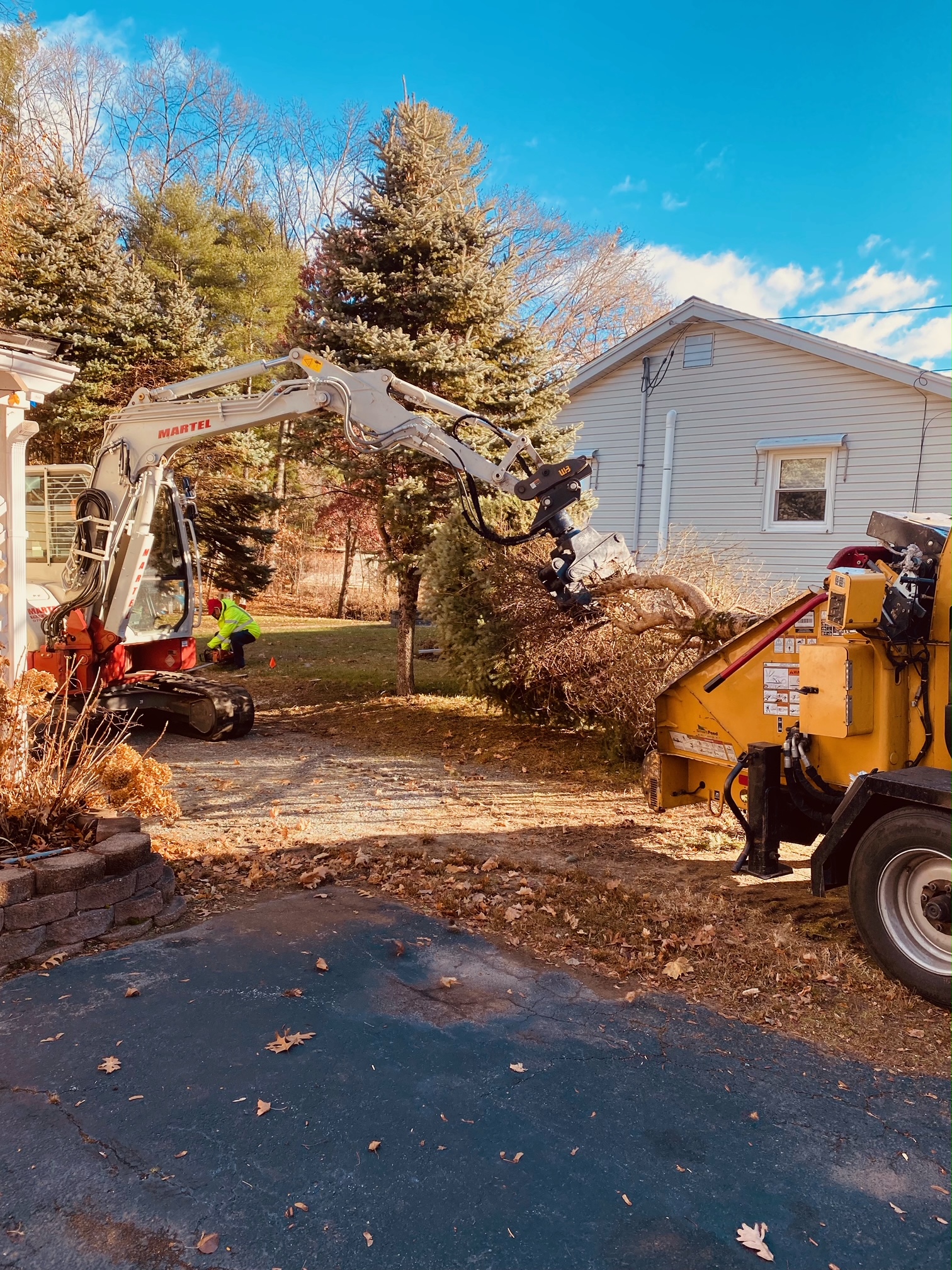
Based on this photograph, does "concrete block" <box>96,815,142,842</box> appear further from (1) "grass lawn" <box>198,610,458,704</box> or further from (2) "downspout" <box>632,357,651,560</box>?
(2) "downspout" <box>632,357,651,560</box>

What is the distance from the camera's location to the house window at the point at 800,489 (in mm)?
13336

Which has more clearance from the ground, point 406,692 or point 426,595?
point 426,595

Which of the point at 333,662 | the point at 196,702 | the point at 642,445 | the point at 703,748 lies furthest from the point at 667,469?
the point at 703,748

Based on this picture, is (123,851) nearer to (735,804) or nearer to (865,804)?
(735,804)

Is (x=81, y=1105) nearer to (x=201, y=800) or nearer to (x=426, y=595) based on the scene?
(x=201, y=800)

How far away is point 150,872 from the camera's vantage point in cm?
497

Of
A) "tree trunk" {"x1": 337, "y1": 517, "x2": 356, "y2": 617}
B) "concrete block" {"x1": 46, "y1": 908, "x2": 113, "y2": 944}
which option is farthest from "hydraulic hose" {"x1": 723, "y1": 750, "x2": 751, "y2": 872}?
"tree trunk" {"x1": 337, "y1": 517, "x2": 356, "y2": 617}

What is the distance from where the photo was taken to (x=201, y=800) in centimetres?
745

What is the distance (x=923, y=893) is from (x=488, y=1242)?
263 cm

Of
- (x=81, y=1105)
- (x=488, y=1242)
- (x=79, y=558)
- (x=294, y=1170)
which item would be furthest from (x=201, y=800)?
(x=488, y=1242)

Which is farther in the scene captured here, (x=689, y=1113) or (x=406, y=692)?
(x=406, y=692)

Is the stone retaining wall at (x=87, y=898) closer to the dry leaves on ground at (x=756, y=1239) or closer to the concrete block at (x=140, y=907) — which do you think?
the concrete block at (x=140, y=907)

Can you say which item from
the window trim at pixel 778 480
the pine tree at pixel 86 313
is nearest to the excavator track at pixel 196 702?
the pine tree at pixel 86 313

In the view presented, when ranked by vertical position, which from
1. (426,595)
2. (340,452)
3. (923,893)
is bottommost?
(923,893)
